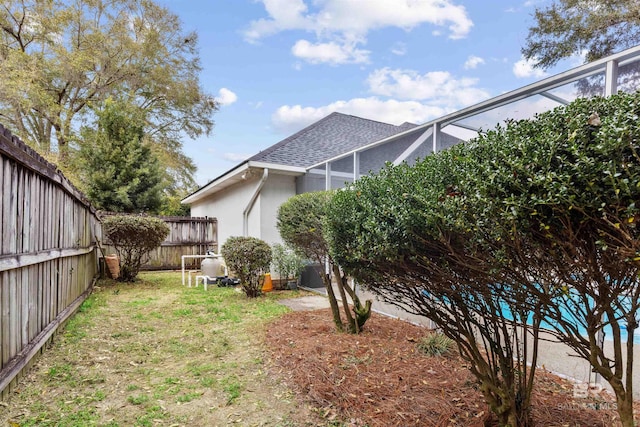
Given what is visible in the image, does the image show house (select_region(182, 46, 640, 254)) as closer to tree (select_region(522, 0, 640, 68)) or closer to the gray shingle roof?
the gray shingle roof

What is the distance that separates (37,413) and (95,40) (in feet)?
54.7

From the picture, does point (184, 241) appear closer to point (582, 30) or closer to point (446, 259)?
point (446, 259)

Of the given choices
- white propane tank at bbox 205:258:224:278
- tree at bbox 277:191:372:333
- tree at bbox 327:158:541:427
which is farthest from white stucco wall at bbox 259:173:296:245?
tree at bbox 327:158:541:427

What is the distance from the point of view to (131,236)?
8.40 meters

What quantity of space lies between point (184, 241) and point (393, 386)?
37.4 feet

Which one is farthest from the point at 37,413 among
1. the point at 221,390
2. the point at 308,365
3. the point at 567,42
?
the point at 567,42

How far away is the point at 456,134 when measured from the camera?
15.7 feet

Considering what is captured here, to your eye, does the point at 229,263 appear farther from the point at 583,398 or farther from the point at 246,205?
the point at 583,398

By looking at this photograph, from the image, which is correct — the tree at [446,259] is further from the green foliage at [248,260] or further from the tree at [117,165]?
the tree at [117,165]

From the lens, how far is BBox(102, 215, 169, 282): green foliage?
27.0 ft

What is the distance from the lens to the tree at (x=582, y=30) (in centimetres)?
780

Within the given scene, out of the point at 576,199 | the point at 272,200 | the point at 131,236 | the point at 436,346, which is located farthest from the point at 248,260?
the point at 576,199

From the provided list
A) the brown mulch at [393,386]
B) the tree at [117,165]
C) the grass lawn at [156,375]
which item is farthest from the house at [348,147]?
the grass lawn at [156,375]

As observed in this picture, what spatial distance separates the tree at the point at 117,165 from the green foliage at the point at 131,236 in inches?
207
